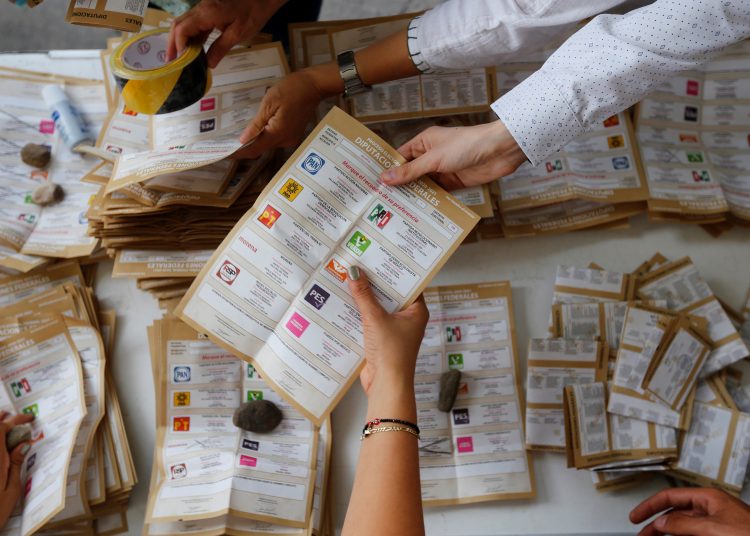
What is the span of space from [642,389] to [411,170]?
1.69ft

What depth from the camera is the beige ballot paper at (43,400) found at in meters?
0.96

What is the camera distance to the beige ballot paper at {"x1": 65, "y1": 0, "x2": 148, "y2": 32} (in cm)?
81

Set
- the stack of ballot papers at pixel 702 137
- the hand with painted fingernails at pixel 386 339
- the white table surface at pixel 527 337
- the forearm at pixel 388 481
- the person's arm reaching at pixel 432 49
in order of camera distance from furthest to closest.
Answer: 1. the stack of ballot papers at pixel 702 137
2. the white table surface at pixel 527 337
3. the person's arm reaching at pixel 432 49
4. the hand with painted fingernails at pixel 386 339
5. the forearm at pixel 388 481

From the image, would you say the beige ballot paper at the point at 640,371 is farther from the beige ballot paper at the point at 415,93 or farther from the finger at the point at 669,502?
the beige ballot paper at the point at 415,93

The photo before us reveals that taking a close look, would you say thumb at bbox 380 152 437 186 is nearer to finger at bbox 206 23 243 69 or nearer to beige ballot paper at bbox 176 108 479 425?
beige ballot paper at bbox 176 108 479 425

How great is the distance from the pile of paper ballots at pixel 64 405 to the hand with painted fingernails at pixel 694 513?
2.55ft

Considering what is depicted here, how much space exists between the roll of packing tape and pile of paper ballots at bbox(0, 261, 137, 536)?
1.25 ft

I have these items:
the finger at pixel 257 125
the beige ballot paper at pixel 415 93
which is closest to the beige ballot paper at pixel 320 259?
the finger at pixel 257 125

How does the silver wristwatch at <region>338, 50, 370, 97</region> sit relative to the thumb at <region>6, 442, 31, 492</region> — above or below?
above

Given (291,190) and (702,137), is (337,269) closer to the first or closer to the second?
(291,190)

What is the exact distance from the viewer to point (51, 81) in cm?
121

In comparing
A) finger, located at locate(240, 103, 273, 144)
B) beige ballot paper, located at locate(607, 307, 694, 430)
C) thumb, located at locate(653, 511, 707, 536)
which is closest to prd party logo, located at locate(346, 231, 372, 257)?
finger, located at locate(240, 103, 273, 144)

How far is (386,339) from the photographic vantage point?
0.82 meters

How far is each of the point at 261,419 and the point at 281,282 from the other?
251mm
